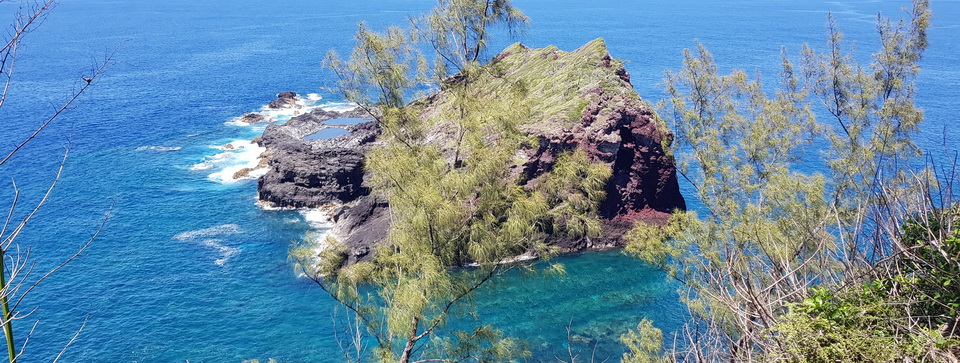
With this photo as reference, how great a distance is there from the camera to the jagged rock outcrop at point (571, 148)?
4941 cm

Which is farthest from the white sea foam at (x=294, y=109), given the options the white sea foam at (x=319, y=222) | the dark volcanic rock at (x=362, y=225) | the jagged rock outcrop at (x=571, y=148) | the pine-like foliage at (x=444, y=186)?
the pine-like foliage at (x=444, y=186)

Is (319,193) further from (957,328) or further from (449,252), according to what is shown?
(957,328)

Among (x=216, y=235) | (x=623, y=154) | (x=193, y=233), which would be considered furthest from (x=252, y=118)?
(x=623, y=154)

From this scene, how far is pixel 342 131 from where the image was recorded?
72562 mm

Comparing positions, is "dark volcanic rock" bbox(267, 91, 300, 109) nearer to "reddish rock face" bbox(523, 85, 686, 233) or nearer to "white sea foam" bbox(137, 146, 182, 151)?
"white sea foam" bbox(137, 146, 182, 151)

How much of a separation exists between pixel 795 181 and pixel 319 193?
4030 centimetres

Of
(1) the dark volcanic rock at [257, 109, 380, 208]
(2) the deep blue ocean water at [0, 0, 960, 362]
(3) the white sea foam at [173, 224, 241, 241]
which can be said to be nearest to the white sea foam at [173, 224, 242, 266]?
(3) the white sea foam at [173, 224, 241, 241]

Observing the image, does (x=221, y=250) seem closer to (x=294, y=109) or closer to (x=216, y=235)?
(x=216, y=235)

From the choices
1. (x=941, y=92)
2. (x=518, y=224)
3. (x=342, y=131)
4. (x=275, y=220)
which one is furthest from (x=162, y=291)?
(x=941, y=92)

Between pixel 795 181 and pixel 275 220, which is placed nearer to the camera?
pixel 795 181

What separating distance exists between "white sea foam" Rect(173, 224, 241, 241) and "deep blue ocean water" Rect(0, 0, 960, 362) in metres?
0.20

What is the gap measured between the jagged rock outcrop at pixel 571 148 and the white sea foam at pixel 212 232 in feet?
18.1

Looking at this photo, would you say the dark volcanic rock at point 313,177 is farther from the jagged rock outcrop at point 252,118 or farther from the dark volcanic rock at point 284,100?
the dark volcanic rock at point 284,100

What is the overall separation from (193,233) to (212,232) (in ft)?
4.68
